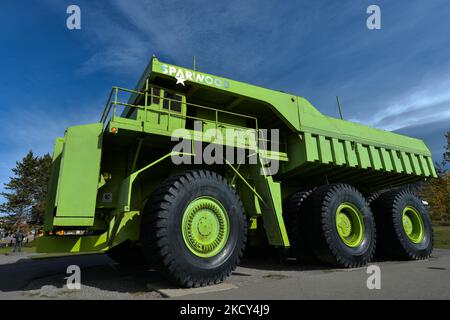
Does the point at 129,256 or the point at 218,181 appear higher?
the point at 218,181

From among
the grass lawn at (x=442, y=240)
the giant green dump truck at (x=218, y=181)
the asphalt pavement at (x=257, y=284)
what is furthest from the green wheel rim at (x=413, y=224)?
the grass lawn at (x=442, y=240)

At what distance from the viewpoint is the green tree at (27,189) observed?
42750 millimetres

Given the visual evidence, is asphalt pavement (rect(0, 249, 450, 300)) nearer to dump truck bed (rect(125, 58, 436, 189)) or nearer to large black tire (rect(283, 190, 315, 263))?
large black tire (rect(283, 190, 315, 263))

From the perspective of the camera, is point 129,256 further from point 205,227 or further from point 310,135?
point 310,135

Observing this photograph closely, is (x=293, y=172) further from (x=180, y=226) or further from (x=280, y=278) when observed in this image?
(x=180, y=226)

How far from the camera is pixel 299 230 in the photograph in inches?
303

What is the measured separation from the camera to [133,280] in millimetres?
6363

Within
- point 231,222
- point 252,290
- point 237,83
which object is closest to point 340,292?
point 252,290

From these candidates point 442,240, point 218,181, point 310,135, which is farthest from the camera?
point 442,240

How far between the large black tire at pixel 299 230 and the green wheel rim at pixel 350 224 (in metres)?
0.87

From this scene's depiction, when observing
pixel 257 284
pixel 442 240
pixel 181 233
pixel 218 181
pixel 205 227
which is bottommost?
pixel 257 284

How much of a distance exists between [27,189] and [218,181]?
4773 centimetres

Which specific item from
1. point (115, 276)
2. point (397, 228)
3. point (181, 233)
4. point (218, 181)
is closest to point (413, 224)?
point (397, 228)

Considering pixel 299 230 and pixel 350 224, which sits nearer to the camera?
pixel 299 230
